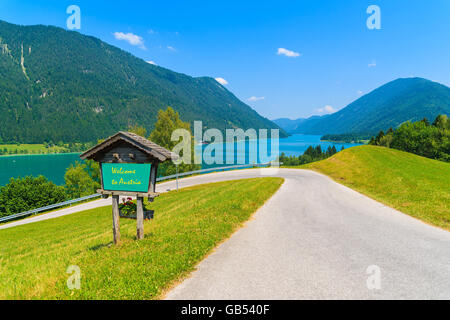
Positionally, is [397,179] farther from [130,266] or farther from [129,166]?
[130,266]

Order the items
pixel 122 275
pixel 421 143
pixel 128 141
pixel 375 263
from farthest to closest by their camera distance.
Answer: pixel 421 143 → pixel 128 141 → pixel 375 263 → pixel 122 275

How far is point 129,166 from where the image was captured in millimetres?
8625

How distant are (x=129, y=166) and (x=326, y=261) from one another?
794 cm

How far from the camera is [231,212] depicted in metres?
13.2

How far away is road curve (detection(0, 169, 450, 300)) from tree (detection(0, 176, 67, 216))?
5028cm

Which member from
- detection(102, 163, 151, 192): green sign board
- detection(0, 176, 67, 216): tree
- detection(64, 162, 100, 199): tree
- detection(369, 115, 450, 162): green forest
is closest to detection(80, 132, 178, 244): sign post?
detection(102, 163, 151, 192): green sign board

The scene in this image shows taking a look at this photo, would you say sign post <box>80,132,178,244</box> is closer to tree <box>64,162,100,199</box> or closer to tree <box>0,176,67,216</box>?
tree <box>0,176,67,216</box>

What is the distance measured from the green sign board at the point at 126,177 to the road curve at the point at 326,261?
3.75 metres

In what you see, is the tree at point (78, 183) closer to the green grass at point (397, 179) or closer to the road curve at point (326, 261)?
the green grass at point (397, 179)

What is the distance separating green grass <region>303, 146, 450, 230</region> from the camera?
15.0m

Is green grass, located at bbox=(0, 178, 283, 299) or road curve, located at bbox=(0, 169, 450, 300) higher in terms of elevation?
green grass, located at bbox=(0, 178, 283, 299)
